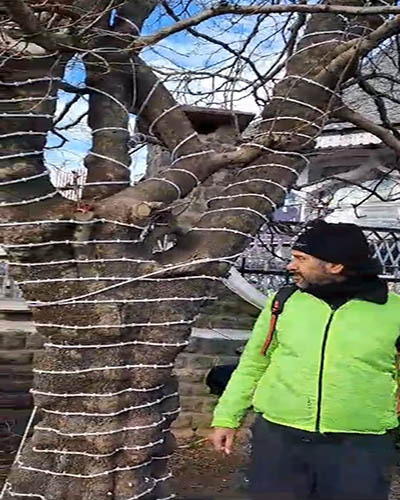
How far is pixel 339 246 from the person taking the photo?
3.14 meters

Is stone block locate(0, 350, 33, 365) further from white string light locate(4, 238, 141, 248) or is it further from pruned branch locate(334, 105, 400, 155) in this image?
pruned branch locate(334, 105, 400, 155)

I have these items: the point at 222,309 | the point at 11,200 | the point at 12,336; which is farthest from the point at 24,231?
the point at 222,309

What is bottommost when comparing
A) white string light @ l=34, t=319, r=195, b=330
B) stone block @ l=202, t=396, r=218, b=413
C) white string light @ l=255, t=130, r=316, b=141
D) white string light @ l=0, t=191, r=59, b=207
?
stone block @ l=202, t=396, r=218, b=413

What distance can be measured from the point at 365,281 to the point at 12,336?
3797 mm

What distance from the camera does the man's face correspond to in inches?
123

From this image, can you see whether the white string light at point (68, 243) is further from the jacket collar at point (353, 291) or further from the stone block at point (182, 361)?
the stone block at point (182, 361)

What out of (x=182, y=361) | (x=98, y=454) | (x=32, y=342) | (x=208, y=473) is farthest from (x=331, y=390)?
(x=32, y=342)

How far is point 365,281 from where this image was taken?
3.13m

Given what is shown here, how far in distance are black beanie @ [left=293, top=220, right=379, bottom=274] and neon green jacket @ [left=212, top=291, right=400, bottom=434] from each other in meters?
0.17

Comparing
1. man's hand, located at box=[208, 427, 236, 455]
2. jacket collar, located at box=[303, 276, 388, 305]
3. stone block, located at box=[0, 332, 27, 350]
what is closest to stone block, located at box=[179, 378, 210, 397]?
stone block, located at box=[0, 332, 27, 350]

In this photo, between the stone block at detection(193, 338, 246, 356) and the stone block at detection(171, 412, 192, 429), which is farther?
the stone block at detection(193, 338, 246, 356)

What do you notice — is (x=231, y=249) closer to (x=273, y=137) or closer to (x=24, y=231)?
(x=273, y=137)

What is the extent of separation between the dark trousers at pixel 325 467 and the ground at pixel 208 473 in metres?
2.09

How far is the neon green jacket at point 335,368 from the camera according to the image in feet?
9.67
